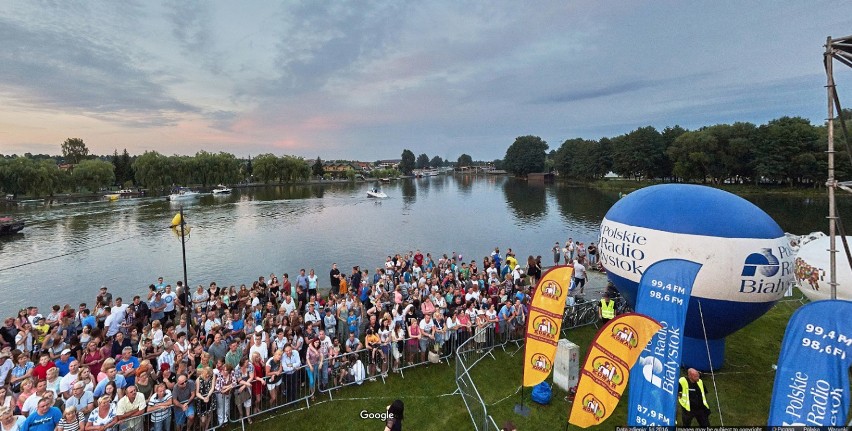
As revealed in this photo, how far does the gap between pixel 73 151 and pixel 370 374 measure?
535ft

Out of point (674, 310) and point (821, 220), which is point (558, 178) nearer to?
point (821, 220)

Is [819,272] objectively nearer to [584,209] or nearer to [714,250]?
[714,250]

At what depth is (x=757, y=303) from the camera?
9.55 m

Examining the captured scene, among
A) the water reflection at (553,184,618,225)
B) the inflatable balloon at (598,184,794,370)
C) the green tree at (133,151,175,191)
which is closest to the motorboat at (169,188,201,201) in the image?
the green tree at (133,151,175,191)

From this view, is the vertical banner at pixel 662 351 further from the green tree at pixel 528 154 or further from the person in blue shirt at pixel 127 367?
the green tree at pixel 528 154

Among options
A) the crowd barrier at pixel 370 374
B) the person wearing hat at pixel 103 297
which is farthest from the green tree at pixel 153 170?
the crowd barrier at pixel 370 374

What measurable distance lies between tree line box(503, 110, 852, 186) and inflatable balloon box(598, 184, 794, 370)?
42643 mm

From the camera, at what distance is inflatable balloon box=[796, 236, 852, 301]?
10.8 m

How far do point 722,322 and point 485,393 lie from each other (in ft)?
20.8

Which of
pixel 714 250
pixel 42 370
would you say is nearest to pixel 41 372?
pixel 42 370

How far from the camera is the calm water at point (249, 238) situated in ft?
87.9

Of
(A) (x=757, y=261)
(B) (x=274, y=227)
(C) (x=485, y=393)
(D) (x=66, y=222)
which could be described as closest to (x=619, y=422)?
(C) (x=485, y=393)

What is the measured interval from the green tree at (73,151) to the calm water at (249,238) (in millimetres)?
78173

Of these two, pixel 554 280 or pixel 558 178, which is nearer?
pixel 554 280
